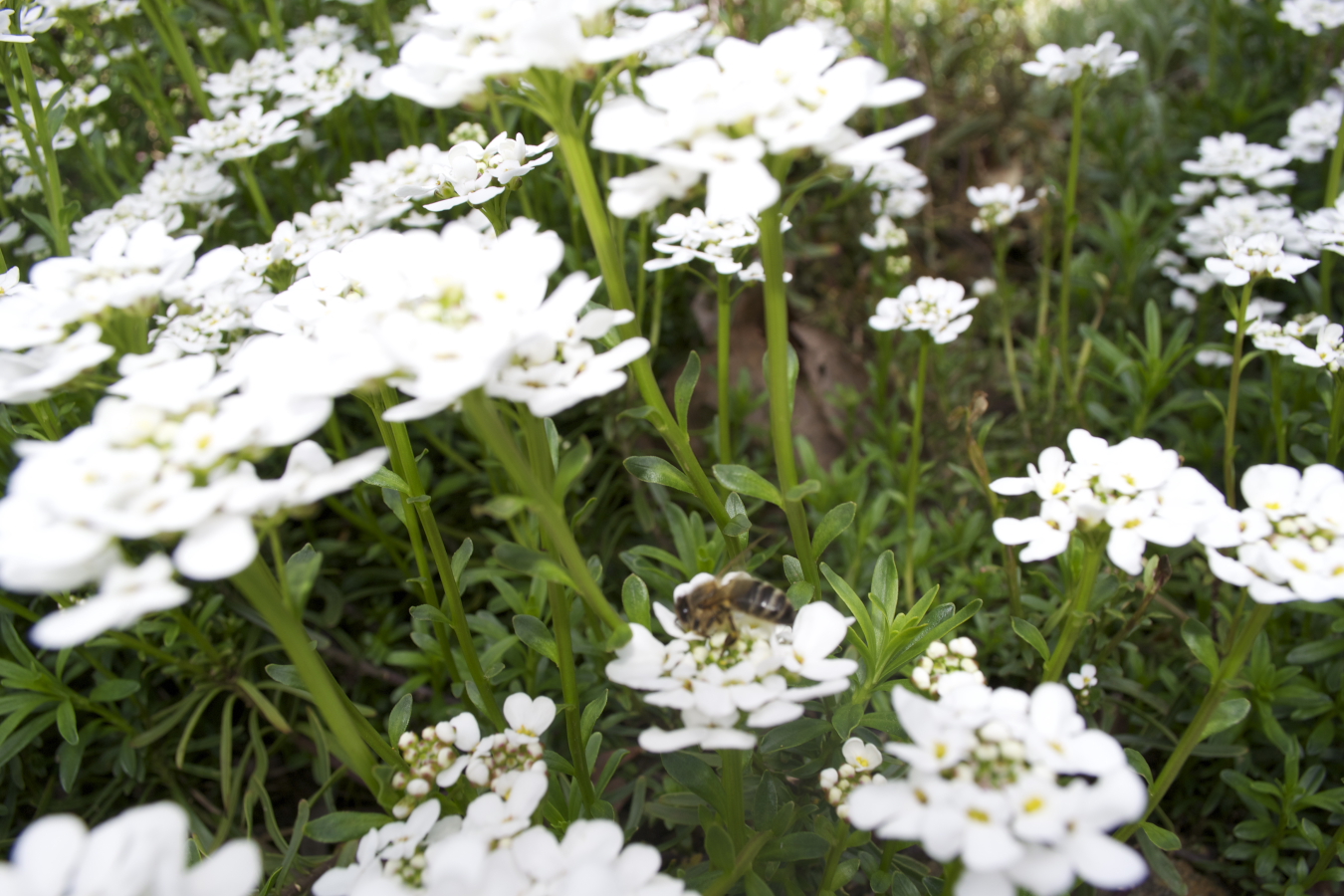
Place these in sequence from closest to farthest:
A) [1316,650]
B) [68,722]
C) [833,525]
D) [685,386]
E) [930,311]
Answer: [833,525]
[685,386]
[68,722]
[1316,650]
[930,311]

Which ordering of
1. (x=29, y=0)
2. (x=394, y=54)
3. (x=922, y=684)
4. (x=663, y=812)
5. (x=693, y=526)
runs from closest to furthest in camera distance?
(x=922, y=684) → (x=663, y=812) → (x=693, y=526) → (x=29, y=0) → (x=394, y=54)

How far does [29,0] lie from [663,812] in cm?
386

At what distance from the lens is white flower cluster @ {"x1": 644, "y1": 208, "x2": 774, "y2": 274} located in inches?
93.6

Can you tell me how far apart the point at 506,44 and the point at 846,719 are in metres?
1.42

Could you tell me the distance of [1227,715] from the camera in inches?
69.2

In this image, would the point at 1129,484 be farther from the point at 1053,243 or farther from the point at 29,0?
the point at 29,0

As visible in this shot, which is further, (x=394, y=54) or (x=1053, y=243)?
(x=1053, y=243)

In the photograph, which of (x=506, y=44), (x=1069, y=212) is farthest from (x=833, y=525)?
(x=1069, y=212)

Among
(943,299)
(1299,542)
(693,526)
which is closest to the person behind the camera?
(1299,542)

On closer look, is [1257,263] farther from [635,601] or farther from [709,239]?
[635,601]

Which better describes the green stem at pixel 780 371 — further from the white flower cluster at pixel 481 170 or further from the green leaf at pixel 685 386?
the white flower cluster at pixel 481 170

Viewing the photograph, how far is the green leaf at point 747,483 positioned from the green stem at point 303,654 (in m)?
0.83

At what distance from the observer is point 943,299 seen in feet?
9.89

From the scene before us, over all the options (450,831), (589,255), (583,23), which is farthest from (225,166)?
(450,831)
